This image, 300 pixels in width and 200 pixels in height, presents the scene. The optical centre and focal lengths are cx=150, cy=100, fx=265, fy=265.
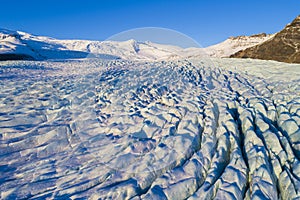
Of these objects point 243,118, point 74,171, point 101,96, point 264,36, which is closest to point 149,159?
point 74,171

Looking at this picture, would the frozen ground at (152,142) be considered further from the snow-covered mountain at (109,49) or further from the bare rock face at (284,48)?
the bare rock face at (284,48)

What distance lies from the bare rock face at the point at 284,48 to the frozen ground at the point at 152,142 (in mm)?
10766

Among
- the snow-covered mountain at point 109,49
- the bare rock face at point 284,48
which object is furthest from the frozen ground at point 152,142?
the bare rock face at point 284,48

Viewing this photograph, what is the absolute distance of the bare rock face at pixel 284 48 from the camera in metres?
18.2

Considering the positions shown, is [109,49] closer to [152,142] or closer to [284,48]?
[284,48]

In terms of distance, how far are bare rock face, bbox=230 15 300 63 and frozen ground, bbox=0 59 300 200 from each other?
10.8 metres

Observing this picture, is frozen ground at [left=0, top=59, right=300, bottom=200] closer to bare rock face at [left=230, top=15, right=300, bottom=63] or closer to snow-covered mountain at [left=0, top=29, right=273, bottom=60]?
snow-covered mountain at [left=0, top=29, right=273, bottom=60]

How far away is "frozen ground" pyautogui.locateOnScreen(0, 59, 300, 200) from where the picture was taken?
411 centimetres

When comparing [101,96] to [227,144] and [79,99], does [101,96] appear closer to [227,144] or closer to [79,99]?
[79,99]

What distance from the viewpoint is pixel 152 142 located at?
5.36 meters

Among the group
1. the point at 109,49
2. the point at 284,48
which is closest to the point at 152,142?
the point at 284,48

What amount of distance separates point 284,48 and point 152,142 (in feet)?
59.0

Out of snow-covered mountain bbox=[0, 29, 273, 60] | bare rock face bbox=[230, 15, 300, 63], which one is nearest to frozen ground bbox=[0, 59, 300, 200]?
snow-covered mountain bbox=[0, 29, 273, 60]

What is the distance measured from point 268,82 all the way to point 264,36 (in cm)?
3953
